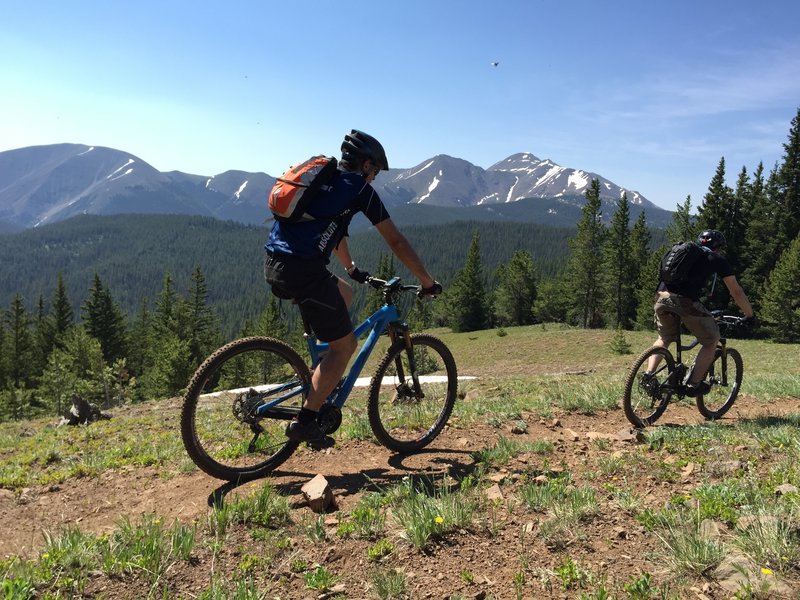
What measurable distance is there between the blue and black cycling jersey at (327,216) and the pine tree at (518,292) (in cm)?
7847

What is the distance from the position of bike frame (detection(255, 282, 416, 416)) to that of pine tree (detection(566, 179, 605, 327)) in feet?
191

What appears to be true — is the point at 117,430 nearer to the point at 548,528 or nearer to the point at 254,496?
the point at 254,496

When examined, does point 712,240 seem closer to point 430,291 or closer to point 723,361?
point 723,361

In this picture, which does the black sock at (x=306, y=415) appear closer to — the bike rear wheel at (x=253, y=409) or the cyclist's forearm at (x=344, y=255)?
the bike rear wheel at (x=253, y=409)

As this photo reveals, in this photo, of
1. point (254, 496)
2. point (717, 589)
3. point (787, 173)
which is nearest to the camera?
point (717, 589)

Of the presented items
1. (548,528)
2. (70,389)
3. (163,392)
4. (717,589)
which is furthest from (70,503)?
(163,392)

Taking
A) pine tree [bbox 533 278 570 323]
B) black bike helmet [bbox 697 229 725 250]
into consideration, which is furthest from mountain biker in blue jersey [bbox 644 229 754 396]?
pine tree [bbox 533 278 570 323]

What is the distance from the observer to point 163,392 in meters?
42.7

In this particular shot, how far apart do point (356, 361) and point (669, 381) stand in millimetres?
5116

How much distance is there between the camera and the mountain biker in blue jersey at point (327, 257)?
445 centimetres

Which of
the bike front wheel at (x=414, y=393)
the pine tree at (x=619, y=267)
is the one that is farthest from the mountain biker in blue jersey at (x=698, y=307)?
the pine tree at (x=619, y=267)

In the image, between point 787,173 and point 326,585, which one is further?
point 787,173

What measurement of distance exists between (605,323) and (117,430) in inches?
2750

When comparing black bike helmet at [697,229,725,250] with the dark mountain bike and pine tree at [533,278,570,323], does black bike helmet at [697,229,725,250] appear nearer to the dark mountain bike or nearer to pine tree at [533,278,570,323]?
the dark mountain bike
